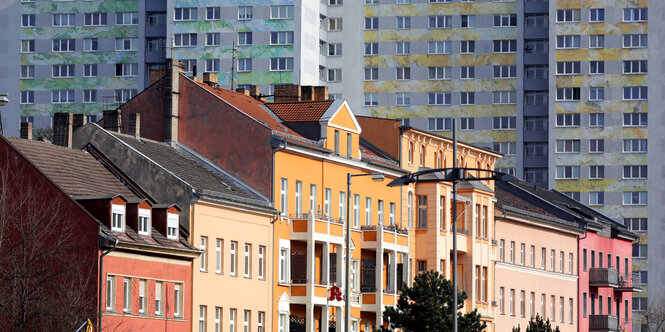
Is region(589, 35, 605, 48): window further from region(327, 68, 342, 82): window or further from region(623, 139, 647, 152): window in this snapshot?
region(327, 68, 342, 82): window

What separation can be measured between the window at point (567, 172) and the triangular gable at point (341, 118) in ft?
276

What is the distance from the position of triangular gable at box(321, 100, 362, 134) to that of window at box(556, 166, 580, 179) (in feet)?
276

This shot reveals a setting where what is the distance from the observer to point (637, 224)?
168m

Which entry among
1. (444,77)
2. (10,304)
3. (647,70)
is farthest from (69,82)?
(10,304)

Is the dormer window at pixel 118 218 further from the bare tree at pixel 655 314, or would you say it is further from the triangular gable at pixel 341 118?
the bare tree at pixel 655 314

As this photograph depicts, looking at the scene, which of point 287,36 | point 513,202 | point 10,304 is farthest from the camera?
point 287,36

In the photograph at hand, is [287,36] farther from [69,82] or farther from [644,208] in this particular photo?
[644,208]

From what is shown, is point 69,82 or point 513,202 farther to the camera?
point 69,82

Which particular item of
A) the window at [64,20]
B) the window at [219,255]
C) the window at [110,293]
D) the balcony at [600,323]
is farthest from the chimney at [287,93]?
the window at [64,20]

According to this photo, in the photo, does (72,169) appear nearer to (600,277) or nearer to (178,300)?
(178,300)

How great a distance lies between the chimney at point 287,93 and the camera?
96000 mm

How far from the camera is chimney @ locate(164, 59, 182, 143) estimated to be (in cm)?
8194

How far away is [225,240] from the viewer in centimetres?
7656

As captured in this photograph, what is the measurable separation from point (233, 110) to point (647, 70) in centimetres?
9592
